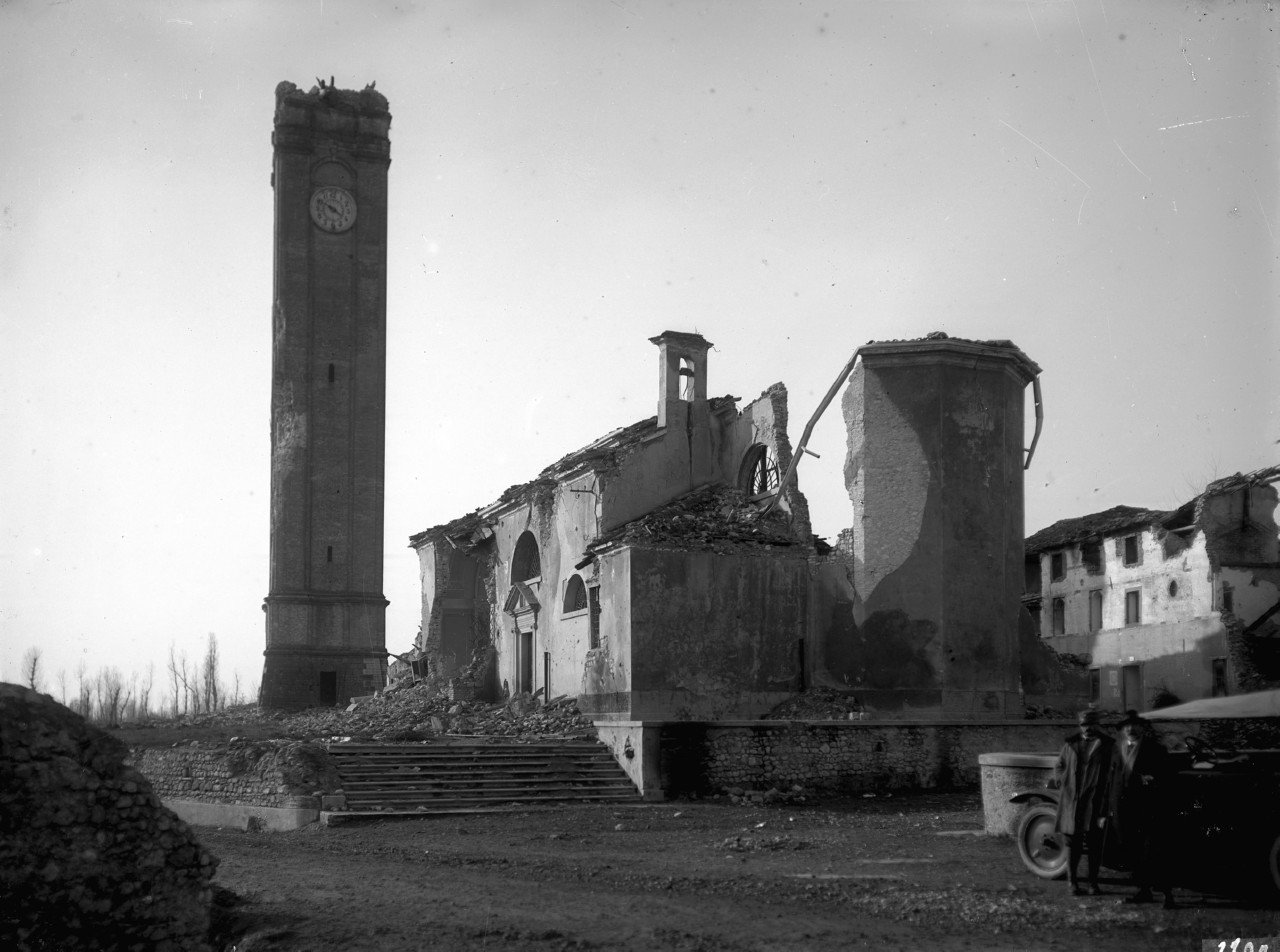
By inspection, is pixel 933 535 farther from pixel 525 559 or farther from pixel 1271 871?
pixel 1271 871

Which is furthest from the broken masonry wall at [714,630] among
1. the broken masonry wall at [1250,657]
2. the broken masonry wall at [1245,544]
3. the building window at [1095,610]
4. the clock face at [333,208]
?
the clock face at [333,208]

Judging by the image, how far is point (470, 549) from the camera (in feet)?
113

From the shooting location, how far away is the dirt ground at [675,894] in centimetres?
878

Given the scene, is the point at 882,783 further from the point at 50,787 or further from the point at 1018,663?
the point at 50,787

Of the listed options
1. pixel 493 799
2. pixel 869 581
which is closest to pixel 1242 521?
pixel 869 581

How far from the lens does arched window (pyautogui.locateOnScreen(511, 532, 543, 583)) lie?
104 ft

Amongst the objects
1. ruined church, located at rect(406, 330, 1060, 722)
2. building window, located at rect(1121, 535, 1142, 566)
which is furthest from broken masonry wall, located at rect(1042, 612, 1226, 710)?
ruined church, located at rect(406, 330, 1060, 722)

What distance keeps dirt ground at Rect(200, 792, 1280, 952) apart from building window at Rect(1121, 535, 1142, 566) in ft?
76.9

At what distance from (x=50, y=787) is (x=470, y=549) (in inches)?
1014

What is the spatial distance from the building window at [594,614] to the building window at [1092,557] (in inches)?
757

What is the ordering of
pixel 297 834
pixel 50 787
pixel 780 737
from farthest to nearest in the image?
pixel 780 737
pixel 297 834
pixel 50 787

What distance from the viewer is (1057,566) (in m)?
41.1

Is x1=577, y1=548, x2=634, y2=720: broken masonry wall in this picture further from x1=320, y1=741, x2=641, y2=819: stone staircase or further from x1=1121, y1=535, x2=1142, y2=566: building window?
x1=1121, y1=535, x2=1142, y2=566: building window

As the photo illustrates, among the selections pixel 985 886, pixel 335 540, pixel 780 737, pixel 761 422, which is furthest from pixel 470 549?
pixel 985 886
